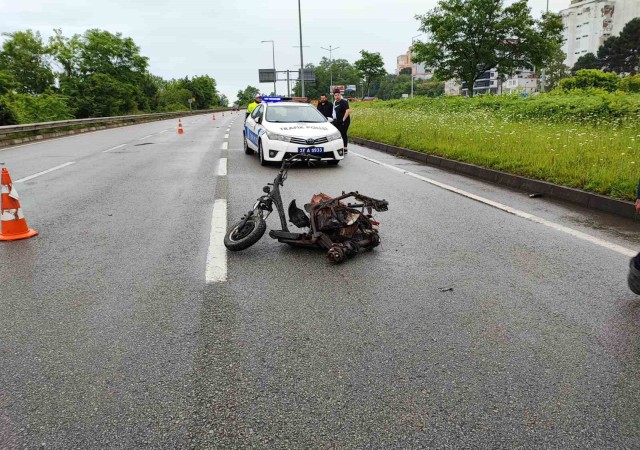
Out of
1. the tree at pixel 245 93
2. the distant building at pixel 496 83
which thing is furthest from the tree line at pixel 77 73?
the tree at pixel 245 93

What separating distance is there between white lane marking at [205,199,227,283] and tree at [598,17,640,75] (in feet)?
297

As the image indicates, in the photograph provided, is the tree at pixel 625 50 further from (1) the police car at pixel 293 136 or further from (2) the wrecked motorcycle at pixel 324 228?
(2) the wrecked motorcycle at pixel 324 228

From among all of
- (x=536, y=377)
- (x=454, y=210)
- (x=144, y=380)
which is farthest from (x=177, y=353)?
(x=454, y=210)

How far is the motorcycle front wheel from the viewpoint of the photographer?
4.82m

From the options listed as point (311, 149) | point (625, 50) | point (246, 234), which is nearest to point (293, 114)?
point (311, 149)

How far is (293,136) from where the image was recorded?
11.1m

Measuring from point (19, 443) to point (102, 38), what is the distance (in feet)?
285

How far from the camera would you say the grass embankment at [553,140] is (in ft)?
26.3

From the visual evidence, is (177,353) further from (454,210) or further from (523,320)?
(454,210)

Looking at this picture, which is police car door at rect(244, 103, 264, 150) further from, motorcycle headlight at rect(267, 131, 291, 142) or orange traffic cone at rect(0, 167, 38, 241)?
orange traffic cone at rect(0, 167, 38, 241)

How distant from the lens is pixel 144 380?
8.53 feet

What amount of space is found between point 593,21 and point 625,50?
2133 centimetres

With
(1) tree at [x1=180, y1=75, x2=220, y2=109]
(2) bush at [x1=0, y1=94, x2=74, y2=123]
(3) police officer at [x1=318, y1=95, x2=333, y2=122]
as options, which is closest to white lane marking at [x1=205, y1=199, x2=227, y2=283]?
(3) police officer at [x1=318, y1=95, x2=333, y2=122]

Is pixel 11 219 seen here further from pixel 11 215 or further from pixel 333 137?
pixel 333 137
